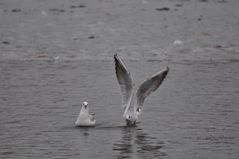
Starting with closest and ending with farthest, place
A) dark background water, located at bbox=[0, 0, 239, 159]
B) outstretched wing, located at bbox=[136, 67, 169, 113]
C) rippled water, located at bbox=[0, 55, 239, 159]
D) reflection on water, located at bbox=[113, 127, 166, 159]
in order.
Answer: reflection on water, located at bbox=[113, 127, 166, 159]
rippled water, located at bbox=[0, 55, 239, 159]
dark background water, located at bbox=[0, 0, 239, 159]
outstretched wing, located at bbox=[136, 67, 169, 113]

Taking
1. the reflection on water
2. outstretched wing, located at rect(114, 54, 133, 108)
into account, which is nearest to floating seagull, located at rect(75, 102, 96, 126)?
the reflection on water

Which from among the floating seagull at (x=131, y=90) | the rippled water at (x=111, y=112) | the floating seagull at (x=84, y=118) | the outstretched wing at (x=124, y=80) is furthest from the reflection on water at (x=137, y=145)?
the outstretched wing at (x=124, y=80)

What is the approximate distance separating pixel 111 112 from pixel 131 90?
49.2 inches

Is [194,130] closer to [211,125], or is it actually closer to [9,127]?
[211,125]

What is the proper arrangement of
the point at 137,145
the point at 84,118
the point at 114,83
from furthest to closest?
the point at 114,83, the point at 84,118, the point at 137,145

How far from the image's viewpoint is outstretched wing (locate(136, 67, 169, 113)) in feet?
49.0

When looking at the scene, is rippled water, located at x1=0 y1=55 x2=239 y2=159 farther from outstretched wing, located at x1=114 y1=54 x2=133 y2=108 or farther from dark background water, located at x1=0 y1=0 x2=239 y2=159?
outstretched wing, located at x1=114 y1=54 x2=133 y2=108

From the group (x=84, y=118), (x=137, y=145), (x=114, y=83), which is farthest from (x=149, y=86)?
(x=114, y=83)

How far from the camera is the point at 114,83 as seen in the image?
20625 millimetres

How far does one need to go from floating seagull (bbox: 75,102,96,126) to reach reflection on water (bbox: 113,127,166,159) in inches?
26.1

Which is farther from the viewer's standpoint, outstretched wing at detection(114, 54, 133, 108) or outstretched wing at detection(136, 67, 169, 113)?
outstretched wing at detection(114, 54, 133, 108)

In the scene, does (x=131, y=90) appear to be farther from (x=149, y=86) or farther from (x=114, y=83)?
(x=114, y=83)

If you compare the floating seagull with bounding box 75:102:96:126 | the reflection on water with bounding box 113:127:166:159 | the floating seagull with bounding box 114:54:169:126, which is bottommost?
the reflection on water with bounding box 113:127:166:159

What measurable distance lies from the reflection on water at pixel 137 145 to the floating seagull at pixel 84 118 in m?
0.66
